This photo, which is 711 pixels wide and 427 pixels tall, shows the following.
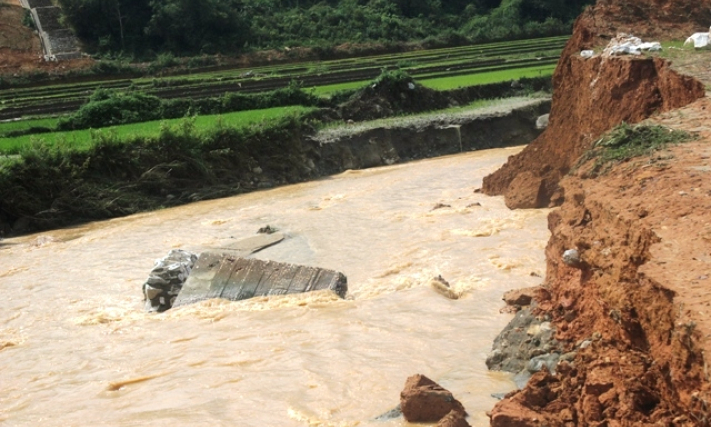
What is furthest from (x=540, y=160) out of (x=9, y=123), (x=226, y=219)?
(x=9, y=123)

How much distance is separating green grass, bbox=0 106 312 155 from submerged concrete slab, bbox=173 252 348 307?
7367mm

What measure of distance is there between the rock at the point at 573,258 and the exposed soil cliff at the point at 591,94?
17.3 feet

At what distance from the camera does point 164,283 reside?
400 inches

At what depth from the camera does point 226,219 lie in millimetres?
15125

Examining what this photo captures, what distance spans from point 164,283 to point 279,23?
3520cm

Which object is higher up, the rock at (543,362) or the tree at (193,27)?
the tree at (193,27)

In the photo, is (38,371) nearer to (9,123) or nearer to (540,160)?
(540,160)

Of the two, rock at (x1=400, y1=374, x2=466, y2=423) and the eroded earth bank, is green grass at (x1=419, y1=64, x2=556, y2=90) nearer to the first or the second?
the eroded earth bank

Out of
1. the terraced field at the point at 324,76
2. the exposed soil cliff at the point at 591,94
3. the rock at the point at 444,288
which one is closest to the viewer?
the rock at the point at 444,288

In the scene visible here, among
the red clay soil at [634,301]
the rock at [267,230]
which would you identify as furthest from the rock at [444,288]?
the rock at [267,230]

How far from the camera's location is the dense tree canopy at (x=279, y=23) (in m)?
39.8

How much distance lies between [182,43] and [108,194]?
2554 cm

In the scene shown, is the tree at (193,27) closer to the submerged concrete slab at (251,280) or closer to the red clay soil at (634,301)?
the submerged concrete slab at (251,280)

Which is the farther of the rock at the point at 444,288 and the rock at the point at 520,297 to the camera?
the rock at the point at 444,288
